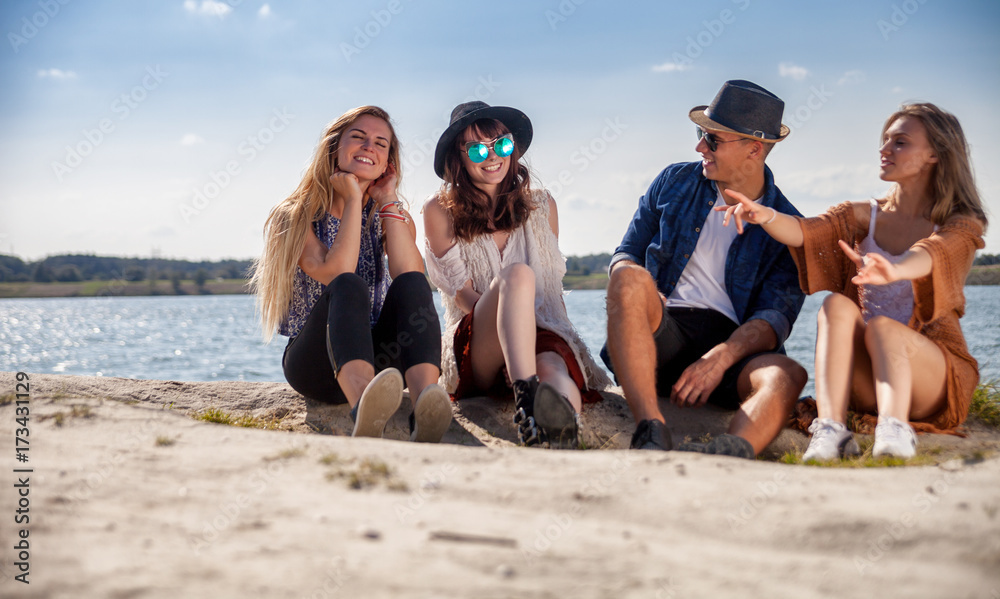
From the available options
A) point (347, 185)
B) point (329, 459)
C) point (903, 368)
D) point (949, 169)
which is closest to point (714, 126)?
point (949, 169)

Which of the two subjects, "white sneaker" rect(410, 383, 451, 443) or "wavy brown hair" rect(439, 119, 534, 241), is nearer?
"white sneaker" rect(410, 383, 451, 443)

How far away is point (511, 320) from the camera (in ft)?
10.9

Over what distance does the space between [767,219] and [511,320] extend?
135cm

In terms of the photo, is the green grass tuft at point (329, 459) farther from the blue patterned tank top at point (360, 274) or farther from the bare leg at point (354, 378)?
the blue patterned tank top at point (360, 274)

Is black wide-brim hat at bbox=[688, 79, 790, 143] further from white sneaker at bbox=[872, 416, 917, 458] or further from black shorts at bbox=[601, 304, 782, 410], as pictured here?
white sneaker at bbox=[872, 416, 917, 458]

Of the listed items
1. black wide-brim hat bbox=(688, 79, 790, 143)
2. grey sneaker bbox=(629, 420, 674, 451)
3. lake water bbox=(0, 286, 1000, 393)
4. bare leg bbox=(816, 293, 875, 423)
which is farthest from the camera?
lake water bbox=(0, 286, 1000, 393)

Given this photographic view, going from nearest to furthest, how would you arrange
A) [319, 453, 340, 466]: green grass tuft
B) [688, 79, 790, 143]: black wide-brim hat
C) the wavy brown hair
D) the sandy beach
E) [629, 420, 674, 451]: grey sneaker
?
the sandy beach
[319, 453, 340, 466]: green grass tuft
[629, 420, 674, 451]: grey sneaker
[688, 79, 790, 143]: black wide-brim hat
the wavy brown hair

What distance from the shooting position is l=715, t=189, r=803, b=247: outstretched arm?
11.3 ft

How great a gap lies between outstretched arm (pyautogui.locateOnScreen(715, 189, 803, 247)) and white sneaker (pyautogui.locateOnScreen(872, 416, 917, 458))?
1021 mm

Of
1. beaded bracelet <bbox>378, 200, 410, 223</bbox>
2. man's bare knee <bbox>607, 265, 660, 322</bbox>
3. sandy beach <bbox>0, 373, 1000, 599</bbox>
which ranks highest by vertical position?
beaded bracelet <bbox>378, 200, 410, 223</bbox>

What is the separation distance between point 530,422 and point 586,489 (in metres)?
1.05

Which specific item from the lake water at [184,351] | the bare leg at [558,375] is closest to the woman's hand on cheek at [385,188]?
the bare leg at [558,375]

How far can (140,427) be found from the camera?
270cm

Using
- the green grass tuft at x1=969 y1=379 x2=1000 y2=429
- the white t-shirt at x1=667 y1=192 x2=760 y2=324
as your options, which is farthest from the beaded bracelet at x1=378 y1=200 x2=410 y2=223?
the green grass tuft at x1=969 y1=379 x2=1000 y2=429
